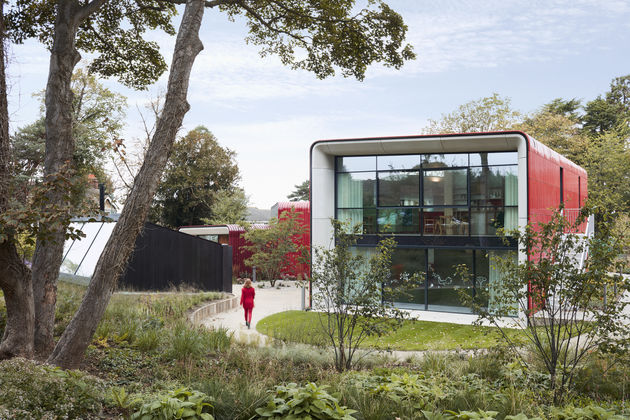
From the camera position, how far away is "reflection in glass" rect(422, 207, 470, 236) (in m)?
16.4

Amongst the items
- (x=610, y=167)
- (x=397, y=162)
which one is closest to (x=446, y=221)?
(x=397, y=162)

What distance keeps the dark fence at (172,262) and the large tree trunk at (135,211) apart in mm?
8709

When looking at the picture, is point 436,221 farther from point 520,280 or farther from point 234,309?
point 520,280

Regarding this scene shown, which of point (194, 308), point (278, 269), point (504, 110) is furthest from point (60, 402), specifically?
point (504, 110)

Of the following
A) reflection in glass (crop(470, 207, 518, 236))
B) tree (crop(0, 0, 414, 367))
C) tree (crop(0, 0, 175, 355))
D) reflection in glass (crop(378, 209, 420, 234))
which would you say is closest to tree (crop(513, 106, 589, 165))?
reflection in glass (crop(470, 207, 518, 236))

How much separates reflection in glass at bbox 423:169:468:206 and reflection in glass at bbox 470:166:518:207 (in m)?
0.28

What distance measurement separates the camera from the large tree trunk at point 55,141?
290 inches

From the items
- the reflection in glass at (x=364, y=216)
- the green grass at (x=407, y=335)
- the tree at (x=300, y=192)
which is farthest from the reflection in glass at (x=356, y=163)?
the tree at (x=300, y=192)

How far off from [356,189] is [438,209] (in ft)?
9.78

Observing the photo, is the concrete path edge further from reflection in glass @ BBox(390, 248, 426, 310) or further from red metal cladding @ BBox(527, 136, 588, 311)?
red metal cladding @ BBox(527, 136, 588, 311)

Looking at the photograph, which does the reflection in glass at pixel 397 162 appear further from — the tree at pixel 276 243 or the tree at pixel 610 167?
the tree at pixel 610 167

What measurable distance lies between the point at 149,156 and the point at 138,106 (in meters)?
25.6

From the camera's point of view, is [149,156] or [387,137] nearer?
[149,156]

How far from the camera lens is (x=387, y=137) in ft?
54.4
